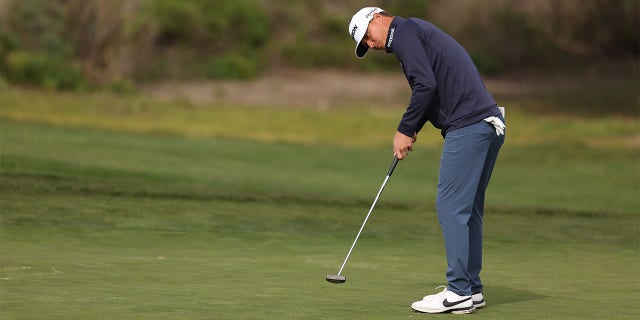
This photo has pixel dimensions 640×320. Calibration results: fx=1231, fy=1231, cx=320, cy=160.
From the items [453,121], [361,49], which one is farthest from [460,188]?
[361,49]

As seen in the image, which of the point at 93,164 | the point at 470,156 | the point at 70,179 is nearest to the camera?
the point at 470,156

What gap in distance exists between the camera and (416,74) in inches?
285

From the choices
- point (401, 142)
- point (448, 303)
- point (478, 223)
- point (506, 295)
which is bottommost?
point (506, 295)

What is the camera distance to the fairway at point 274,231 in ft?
24.3

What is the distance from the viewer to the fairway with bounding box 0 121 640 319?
24.3 ft

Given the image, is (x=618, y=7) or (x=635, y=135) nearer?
(x=635, y=135)

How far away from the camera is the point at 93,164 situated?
1717 centimetres

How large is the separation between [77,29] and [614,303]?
986 inches

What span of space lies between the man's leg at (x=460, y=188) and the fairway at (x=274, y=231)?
32 centimetres

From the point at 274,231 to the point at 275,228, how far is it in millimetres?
250

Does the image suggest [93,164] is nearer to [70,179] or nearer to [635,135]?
[70,179]

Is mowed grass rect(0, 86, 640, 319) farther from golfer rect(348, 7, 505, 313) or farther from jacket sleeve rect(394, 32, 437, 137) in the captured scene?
jacket sleeve rect(394, 32, 437, 137)

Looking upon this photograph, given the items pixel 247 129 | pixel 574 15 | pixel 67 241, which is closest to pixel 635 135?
pixel 247 129

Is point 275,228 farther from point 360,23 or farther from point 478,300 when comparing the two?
point 360,23
